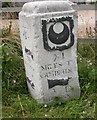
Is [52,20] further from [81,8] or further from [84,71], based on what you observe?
[81,8]

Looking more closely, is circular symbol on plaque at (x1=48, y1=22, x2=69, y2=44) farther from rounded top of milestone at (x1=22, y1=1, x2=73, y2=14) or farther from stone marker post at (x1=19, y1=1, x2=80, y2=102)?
rounded top of milestone at (x1=22, y1=1, x2=73, y2=14)

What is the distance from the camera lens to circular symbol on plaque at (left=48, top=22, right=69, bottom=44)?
447 centimetres

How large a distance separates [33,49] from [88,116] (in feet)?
3.01

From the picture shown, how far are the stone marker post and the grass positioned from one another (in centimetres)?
14

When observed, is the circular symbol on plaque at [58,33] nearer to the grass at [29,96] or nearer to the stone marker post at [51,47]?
the stone marker post at [51,47]

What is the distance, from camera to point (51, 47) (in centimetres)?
448

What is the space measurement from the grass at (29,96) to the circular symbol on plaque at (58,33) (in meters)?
0.65

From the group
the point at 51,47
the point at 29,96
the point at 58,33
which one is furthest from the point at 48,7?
the point at 29,96

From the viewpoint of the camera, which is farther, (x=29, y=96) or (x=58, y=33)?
(x=29, y=96)

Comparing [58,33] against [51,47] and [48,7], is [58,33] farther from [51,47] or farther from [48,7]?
[48,7]

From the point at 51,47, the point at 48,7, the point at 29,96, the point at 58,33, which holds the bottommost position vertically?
the point at 29,96

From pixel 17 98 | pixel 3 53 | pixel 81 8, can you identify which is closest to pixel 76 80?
pixel 17 98

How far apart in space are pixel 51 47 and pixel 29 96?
28.2 inches

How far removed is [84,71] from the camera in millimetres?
5148
